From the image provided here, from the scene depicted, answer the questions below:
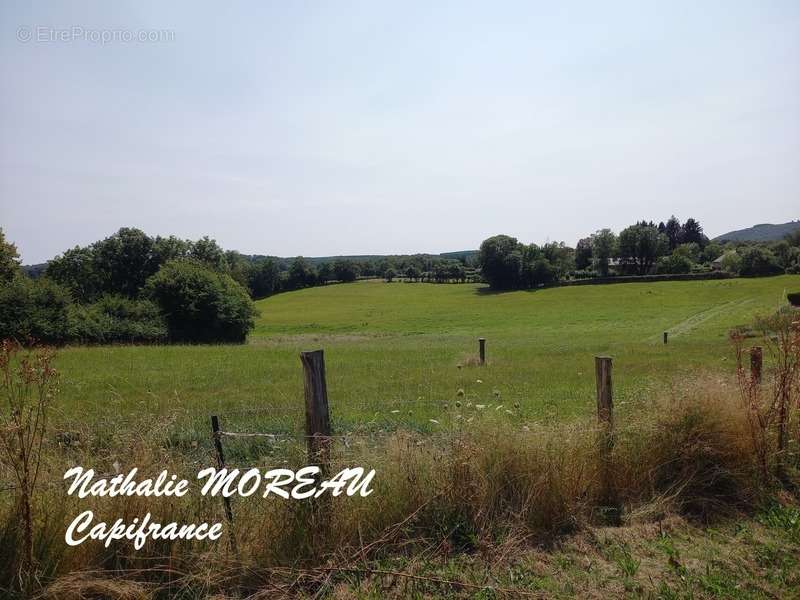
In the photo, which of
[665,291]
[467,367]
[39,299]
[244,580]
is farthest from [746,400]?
[665,291]

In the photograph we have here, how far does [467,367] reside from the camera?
725 inches

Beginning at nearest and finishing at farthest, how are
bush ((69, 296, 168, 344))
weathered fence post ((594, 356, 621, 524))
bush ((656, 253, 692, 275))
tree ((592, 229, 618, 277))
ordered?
weathered fence post ((594, 356, 621, 524)) < bush ((69, 296, 168, 344)) < bush ((656, 253, 692, 275)) < tree ((592, 229, 618, 277))

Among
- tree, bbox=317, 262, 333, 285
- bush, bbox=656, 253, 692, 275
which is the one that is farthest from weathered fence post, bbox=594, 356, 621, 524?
tree, bbox=317, 262, 333, 285

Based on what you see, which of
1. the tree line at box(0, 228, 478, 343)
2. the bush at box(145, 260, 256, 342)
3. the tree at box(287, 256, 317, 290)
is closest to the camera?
the tree line at box(0, 228, 478, 343)

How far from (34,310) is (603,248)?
104 m

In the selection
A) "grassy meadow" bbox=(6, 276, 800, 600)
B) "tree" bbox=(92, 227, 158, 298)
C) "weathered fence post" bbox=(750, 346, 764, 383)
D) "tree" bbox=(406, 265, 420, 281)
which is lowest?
"grassy meadow" bbox=(6, 276, 800, 600)

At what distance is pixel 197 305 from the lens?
116ft

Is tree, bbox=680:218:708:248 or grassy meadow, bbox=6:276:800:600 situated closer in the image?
grassy meadow, bbox=6:276:800:600

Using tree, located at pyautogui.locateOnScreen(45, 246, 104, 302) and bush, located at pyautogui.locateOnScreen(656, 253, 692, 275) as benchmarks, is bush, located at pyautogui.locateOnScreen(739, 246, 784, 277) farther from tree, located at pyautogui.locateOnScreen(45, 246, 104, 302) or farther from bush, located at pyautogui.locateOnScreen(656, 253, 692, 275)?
tree, located at pyautogui.locateOnScreen(45, 246, 104, 302)

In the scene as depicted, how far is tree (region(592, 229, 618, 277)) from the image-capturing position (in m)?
103

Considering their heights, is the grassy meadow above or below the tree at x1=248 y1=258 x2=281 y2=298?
below

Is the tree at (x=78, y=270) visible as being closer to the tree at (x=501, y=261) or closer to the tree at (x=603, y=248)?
the tree at (x=501, y=261)

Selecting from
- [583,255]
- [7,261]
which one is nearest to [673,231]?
[583,255]

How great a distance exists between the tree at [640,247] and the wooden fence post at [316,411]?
111 m
